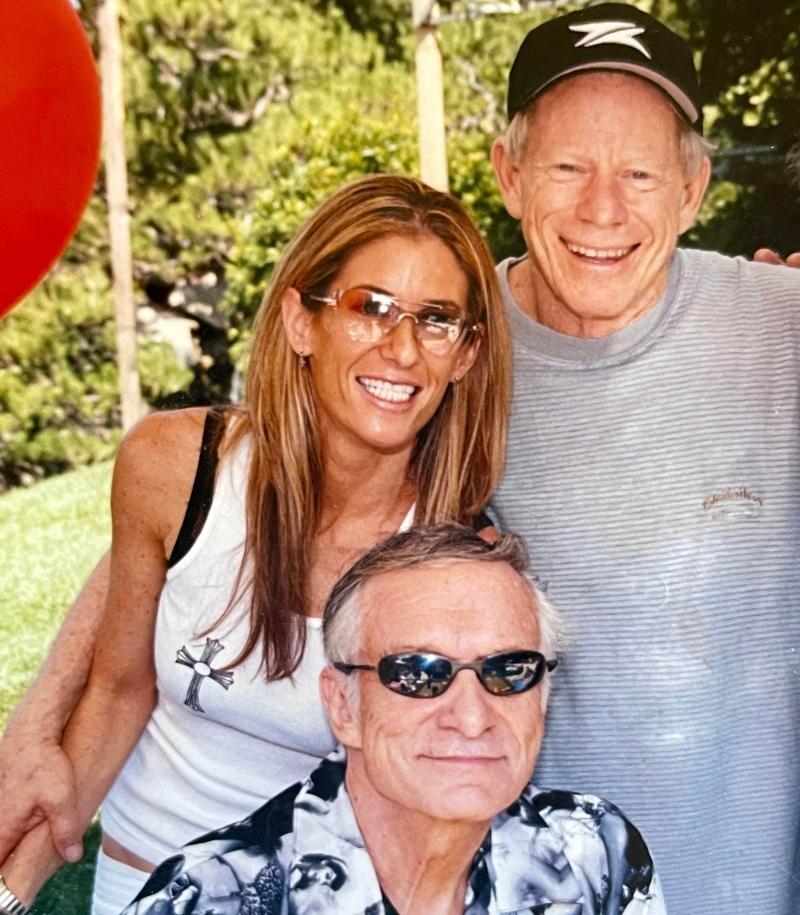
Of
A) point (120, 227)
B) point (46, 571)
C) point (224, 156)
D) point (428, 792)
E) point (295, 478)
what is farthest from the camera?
point (224, 156)

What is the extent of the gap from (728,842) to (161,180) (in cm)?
607

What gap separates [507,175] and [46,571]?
2918 mm

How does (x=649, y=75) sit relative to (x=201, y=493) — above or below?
above

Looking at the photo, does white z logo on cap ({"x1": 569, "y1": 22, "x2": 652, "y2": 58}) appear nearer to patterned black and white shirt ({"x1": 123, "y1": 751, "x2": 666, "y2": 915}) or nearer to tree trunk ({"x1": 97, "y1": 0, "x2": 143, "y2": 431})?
patterned black and white shirt ({"x1": 123, "y1": 751, "x2": 666, "y2": 915})

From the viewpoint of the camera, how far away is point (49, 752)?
5.15 ft

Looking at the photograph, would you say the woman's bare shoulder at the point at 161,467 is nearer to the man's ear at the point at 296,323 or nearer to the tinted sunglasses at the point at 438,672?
the man's ear at the point at 296,323

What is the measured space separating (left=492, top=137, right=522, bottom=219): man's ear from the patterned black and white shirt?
0.68 metres

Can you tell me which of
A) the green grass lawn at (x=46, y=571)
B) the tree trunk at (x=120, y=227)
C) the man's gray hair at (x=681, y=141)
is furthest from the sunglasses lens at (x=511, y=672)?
the tree trunk at (x=120, y=227)

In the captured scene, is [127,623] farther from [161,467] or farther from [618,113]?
[618,113]

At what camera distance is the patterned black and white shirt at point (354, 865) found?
1205 mm

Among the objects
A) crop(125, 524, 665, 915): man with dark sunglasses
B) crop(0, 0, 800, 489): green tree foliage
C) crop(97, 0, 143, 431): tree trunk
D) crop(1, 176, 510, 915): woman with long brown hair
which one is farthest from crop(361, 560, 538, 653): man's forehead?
crop(0, 0, 800, 489): green tree foliage

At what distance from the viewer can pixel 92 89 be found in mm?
1396

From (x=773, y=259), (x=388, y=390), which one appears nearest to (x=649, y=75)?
(x=773, y=259)

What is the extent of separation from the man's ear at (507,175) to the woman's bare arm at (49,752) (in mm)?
651
